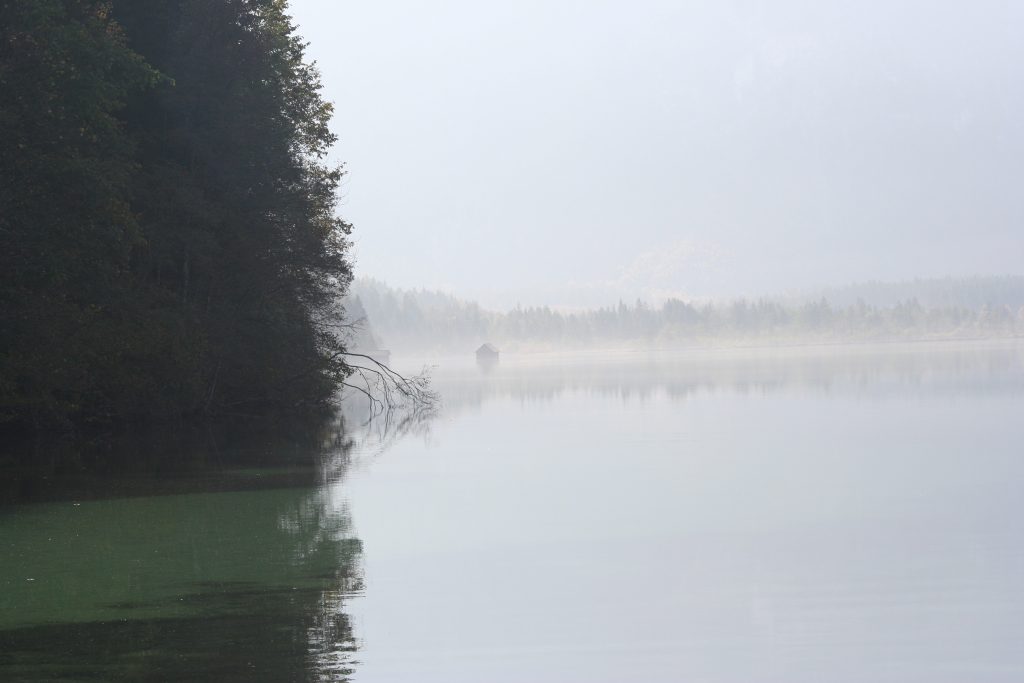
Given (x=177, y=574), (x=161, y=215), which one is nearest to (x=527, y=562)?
(x=177, y=574)

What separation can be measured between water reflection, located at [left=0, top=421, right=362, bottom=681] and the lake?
5cm

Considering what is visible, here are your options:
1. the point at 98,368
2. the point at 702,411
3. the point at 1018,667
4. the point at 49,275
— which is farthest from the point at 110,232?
the point at 1018,667

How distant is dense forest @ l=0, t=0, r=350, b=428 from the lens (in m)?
27.0

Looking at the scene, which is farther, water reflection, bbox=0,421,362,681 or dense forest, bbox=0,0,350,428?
dense forest, bbox=0,0,350,428

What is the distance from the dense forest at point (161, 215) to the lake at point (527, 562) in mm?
3898

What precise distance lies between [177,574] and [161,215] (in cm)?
2418

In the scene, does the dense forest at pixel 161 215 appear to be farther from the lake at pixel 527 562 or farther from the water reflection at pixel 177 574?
the water reflection at pixel 177 574

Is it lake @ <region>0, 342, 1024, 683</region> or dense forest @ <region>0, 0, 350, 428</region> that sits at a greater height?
dense forest @ <region>0, 0, 350, 428</region>

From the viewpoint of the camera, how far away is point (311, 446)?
101 ft

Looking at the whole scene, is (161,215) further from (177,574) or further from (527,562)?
(527,562)

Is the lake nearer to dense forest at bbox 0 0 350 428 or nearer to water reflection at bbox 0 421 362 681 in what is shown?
water reflection at bbox 0 421 362 681

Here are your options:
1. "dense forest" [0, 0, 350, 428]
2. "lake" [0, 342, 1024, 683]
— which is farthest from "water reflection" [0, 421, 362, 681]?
"dense forest" [0, 0, 350, 428]

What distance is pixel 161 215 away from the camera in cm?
3638

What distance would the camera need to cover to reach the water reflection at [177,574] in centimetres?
998
